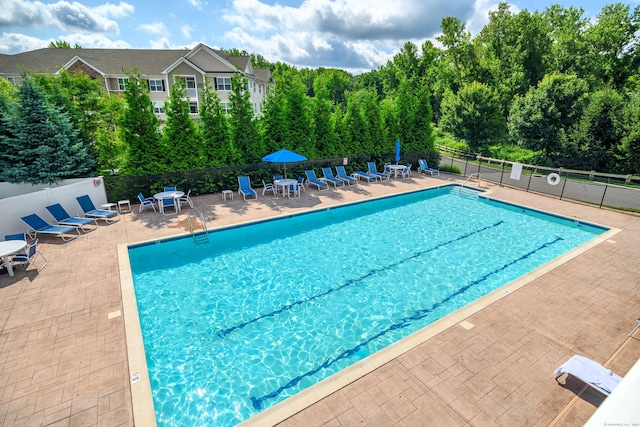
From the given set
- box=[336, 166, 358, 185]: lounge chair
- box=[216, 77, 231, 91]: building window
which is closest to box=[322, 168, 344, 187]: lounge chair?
box=[336, 166, 358, 185]: lounge chair

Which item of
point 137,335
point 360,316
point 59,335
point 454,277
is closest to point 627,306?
point 454,277

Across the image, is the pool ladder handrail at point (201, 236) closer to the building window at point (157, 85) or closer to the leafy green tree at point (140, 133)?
the leafy green tree at point (140, 133)

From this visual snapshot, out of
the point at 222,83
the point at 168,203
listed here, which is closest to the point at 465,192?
the point at 168,203

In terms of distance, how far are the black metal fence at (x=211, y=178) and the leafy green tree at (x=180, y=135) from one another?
1.80ft

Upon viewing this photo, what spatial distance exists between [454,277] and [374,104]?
1366 centimetres

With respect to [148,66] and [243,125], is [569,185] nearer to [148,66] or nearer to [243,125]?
[243,125]

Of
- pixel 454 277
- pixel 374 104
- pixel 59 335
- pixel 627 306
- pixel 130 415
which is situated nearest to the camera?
pixel 130 415

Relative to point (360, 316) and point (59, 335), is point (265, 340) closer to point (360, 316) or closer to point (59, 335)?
point (360, 316)

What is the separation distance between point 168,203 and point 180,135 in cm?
313

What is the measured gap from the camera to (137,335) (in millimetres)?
6180

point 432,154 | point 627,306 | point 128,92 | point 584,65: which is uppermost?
point 584,65

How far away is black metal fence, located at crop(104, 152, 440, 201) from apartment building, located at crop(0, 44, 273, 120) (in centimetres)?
1660

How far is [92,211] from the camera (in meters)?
12.1

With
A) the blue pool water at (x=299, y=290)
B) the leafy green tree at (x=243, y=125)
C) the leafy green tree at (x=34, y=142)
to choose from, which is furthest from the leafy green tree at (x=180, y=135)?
the blue pool water at (x=299, y=290)
